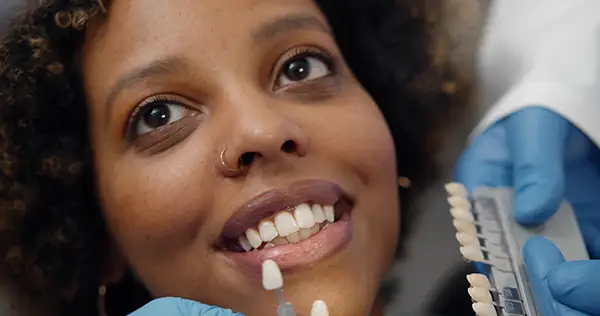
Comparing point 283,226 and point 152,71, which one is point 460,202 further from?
point 152,71

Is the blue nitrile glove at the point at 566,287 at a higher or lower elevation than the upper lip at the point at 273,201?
lower

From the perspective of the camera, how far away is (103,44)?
99cm

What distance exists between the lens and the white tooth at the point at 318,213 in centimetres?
92

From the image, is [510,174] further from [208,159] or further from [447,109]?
[208,159]

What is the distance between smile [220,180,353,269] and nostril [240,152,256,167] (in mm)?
50

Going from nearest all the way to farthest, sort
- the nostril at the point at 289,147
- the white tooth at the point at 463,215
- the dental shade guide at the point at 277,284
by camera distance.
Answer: the dental shade guide at the point at 277,284 < the nostril at the point at 289,147 < the white tooth at the point at 463,215

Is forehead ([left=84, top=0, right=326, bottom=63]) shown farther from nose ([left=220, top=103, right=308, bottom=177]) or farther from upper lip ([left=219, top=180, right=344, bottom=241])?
upper lip ([left=219, top=180, right=344, bottom=241])

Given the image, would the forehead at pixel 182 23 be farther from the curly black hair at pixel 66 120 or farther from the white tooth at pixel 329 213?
the white tooth at pixel 329 213

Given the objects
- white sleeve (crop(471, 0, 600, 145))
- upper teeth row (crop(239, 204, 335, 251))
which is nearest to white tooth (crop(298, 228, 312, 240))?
upper teeth row (crop(239, 204, 335, 251))

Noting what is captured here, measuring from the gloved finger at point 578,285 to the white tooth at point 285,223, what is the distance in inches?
14.2

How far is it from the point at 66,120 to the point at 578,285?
82 centimetres

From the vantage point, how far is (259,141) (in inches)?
33.9

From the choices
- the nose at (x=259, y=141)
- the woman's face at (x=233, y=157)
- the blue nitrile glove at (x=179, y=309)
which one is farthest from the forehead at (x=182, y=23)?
the blue nitrile glove at (x=179, y=309)

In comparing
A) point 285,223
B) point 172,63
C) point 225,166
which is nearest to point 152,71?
point 172,63
